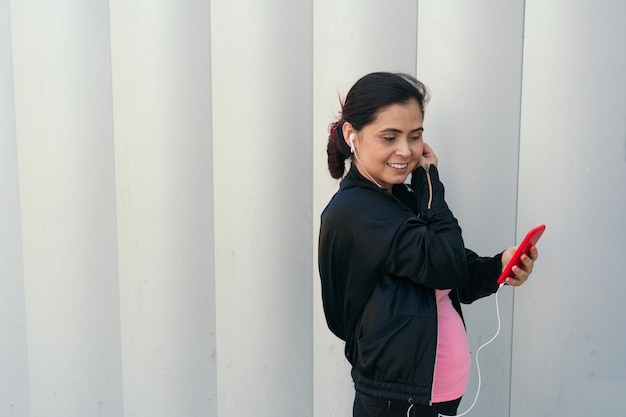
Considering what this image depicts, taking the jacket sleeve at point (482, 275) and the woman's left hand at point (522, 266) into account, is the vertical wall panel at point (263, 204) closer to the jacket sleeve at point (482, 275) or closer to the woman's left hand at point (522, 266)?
the jacket sleeve at point (482, 275)

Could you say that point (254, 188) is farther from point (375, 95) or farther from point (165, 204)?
point (375, 95)

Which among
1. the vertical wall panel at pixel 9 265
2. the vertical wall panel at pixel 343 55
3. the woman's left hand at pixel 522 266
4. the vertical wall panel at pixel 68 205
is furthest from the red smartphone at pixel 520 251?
the vertical wall panel at pixel 9 265

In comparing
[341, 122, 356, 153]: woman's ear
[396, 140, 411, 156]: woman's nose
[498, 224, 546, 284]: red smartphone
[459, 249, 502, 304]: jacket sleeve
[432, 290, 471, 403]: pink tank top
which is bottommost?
[432, 290, 471, 403]: pink tank top

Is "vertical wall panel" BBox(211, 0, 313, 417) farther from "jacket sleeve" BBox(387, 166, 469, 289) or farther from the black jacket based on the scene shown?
"jacket sleeve" BBox(387, 166, 469, 289)

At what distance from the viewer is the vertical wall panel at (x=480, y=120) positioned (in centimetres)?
222

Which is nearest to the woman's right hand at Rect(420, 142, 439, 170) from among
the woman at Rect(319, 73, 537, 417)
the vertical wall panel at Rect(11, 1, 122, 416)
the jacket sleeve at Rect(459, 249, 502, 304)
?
the woman at Rect(319, 73, 537, 417)

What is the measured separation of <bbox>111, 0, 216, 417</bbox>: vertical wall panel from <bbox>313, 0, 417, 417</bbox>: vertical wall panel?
1.41 ft

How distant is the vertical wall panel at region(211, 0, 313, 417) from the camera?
2416 millimetres

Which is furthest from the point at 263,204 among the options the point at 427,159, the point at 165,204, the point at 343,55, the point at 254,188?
the point at 427,159

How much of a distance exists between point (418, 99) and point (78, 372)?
1.82 metres

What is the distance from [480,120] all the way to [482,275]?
1.94ft

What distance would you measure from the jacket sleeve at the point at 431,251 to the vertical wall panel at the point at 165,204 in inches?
40.6

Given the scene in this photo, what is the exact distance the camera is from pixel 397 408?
176cm

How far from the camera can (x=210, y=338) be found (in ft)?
8.55
